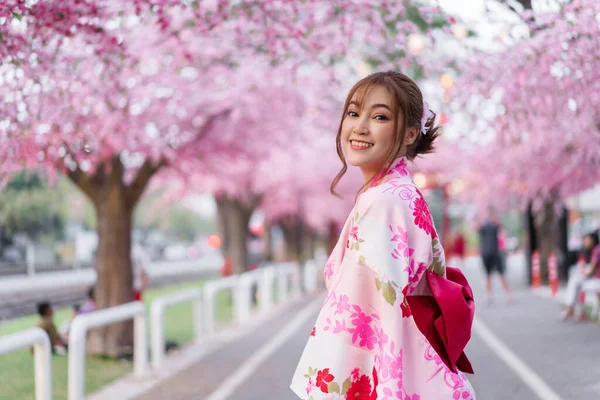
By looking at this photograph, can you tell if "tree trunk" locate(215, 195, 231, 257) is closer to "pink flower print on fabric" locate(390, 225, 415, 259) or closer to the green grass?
the green grass

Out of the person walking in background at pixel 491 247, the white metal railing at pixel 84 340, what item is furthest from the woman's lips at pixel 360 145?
the person walking in background at pixel 491 247

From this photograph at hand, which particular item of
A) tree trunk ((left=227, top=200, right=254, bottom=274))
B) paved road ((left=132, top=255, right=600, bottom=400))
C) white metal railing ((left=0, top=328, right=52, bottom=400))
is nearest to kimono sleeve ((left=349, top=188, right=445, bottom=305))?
white metal railing ((left=0, top=328, right=52, bottom=400))

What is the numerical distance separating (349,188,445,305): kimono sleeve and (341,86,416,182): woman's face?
0.20 meters

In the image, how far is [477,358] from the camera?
10.4 meters

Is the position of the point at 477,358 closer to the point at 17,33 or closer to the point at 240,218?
the point at 17,33

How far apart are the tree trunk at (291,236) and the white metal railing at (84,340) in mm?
24468

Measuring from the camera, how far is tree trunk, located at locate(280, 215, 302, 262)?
113 ft

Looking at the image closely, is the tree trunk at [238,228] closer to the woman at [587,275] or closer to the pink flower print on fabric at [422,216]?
the woman at [587,275]

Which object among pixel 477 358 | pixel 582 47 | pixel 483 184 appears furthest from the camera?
pixel 483 184

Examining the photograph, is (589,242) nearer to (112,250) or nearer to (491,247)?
(491,247)

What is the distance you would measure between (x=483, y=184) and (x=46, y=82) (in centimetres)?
1422

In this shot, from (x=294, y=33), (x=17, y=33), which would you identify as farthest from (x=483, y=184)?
(x=17, y=33)

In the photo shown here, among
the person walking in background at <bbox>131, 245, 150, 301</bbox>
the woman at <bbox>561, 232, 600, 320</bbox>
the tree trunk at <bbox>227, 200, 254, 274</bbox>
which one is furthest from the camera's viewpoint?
the tree trunk at <bbox>227, 200, 254, 274</bbox>

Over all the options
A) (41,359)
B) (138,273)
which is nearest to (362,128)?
(41,359)
